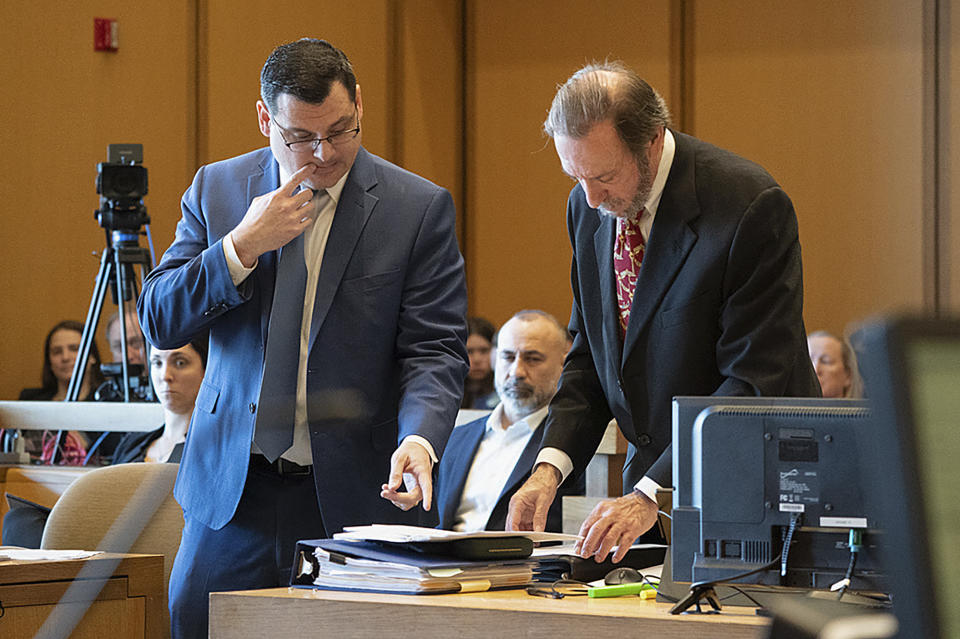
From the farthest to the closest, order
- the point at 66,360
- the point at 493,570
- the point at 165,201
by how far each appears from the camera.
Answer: the point at 165,201
the point at 66,360
the point at 493,570

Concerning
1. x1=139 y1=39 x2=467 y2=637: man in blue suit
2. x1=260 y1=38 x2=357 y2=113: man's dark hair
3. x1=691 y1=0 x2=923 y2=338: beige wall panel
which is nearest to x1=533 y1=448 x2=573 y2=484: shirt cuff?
x1=139 y1=39 x2=467 y2=637: man in blue suit

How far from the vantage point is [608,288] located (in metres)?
2.16

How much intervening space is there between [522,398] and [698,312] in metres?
2.03

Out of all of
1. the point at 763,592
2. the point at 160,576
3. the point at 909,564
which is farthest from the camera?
the point at 160,576

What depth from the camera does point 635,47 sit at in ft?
23.3

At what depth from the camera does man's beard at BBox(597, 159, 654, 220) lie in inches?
81.4

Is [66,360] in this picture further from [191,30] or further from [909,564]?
[909,564]

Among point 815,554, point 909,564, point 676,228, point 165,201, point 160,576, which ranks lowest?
point 160,576

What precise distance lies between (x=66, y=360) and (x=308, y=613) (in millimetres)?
4201

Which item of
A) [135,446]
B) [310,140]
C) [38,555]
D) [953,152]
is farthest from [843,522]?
[953,152]

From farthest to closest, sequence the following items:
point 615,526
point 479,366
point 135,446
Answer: point 479,366
point 135,446
point 615,526

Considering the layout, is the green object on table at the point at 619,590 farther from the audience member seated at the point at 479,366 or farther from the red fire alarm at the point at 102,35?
the red fire alarm at the point at 102,35

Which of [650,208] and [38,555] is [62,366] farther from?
[650,208]

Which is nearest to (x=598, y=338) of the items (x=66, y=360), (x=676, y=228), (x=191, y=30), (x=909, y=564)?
(x=676, y=228)
